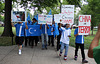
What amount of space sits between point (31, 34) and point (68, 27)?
3.67m

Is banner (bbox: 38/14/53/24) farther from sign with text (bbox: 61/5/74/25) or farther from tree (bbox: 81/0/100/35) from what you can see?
tree (bbox: 81/0/100/35)

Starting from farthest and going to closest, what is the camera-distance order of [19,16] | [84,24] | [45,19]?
[45,19] < [19,16] < [84,24]

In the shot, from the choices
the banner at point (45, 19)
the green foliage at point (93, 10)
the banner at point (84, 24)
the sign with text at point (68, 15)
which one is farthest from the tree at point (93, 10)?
the banner at point (84, 24)

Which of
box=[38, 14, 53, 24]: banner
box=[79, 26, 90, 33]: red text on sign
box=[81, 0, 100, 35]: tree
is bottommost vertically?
box=[79, 26, 90, 33]: red text on sign

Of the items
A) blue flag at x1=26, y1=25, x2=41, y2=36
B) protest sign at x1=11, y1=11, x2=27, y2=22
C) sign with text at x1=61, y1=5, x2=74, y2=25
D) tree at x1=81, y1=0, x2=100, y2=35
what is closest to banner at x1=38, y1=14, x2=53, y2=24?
protest sign at x1=11, y1=11, x2=27, y2=22

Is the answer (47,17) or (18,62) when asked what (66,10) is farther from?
(18,62)

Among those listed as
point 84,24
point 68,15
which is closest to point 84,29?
point 84,24

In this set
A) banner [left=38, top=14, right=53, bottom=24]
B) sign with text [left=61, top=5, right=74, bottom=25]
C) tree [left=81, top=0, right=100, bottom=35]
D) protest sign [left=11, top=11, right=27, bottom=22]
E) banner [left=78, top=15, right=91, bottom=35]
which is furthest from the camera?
tree [left=81, top=0, right=100, bottom=35]

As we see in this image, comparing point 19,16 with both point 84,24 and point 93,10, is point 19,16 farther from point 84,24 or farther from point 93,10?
point 93,10

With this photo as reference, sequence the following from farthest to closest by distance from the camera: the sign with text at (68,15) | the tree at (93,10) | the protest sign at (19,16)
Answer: the tree at (93,10) < the protest sign at (19,16) < the sign with text at (68,15)

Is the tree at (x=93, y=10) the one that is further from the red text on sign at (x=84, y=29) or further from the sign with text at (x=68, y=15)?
the red text on sign at (x=84, y=29)

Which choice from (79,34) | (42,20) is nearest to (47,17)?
(42,20)

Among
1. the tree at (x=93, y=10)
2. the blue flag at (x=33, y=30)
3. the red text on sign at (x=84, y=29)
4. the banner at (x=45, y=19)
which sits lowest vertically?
the blue flag at (x=33, y=30)

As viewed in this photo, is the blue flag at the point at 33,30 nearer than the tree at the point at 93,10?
Yes
